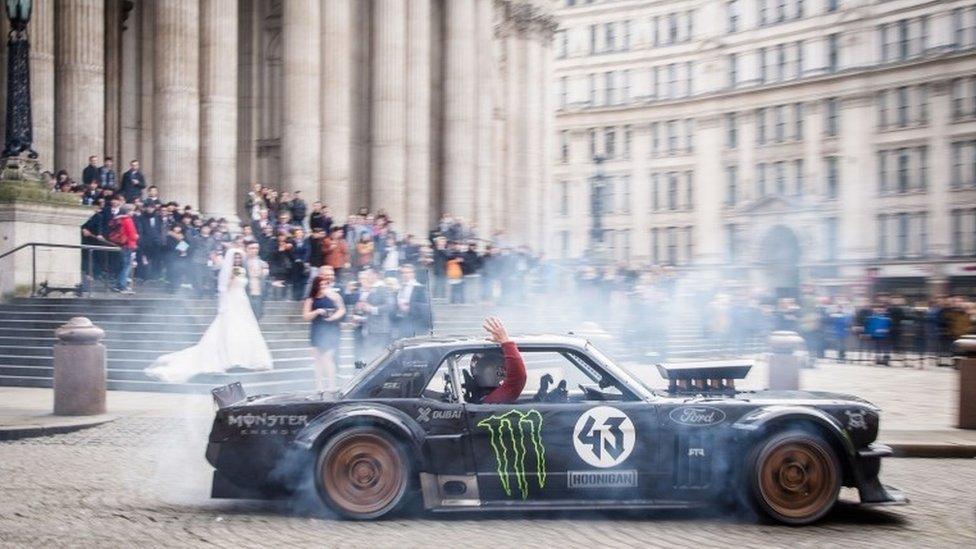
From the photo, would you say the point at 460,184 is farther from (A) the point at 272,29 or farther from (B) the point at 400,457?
(B) the point at 400,457

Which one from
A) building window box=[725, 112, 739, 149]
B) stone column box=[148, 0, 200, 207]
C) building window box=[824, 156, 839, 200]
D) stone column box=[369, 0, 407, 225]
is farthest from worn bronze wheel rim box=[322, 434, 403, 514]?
building window box=[725, 112, 739, 149]

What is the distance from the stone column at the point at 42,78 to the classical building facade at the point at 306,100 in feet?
0.11

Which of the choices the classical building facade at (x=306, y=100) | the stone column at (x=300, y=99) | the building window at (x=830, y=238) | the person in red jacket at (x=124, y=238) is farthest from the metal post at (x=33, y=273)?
the building window at (x=830, y=238)

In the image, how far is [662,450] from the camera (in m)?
7.94

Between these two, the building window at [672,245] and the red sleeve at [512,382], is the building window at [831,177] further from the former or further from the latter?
the red sleeve at [512,382]

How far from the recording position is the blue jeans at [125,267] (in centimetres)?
2142

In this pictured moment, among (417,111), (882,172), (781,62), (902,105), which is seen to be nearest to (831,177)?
(882,172)

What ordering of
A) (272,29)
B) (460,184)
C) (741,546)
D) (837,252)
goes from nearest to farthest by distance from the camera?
1. (741,546)
2. (272,29)
3. (460,184)
4. (837,252)

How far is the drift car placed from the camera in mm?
7941

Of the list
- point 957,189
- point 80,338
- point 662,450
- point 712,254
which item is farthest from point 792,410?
point 712,254

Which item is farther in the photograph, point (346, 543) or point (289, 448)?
point (289, 448)

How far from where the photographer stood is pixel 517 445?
796 cm

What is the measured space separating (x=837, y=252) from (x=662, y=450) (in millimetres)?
57969

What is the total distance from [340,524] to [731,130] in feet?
218
